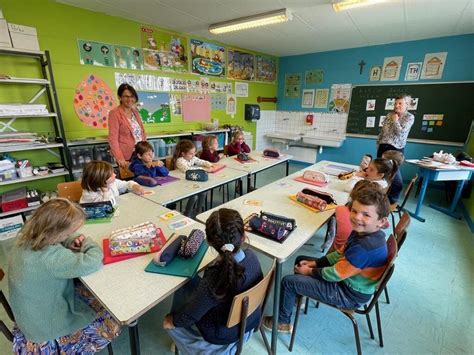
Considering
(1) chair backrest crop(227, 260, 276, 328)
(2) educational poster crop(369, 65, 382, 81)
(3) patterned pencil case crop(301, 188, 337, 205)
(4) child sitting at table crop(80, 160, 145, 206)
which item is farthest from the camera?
(2) educational poster crop(369, 65, 382, 81)

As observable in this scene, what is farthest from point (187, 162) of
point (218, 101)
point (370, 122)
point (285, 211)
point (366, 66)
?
point (366, 66)

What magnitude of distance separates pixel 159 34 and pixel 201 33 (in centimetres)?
71

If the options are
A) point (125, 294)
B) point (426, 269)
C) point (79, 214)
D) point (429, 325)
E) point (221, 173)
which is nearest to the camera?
point (125, 294)

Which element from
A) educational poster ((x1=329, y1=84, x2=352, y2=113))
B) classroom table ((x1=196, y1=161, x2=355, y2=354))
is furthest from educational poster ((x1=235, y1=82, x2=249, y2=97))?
classroom table ((x1=196, y1=161, x2=355, y2=354))

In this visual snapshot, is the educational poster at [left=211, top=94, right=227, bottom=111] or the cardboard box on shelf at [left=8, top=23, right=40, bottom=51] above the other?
the cardboard box on shelf at [left=8, top=23, right=40, bottom=51]

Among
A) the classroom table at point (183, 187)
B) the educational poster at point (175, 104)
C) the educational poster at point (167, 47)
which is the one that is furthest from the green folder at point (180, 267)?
the educational poster at point (167, 47)

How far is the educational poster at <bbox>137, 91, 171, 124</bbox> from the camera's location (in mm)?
3798

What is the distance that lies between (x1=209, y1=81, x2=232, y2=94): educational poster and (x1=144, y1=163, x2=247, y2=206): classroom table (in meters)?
2.59

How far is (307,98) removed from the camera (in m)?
5.73

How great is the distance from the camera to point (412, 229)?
299 centimetres

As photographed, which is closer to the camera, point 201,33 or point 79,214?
point 79,214

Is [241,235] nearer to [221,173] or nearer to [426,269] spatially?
[221,173]

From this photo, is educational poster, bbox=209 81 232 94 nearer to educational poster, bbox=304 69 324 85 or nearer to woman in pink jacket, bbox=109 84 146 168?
educational poster, bbox=304 69 324 85

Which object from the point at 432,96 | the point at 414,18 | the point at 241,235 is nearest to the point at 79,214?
the point at 241,235
